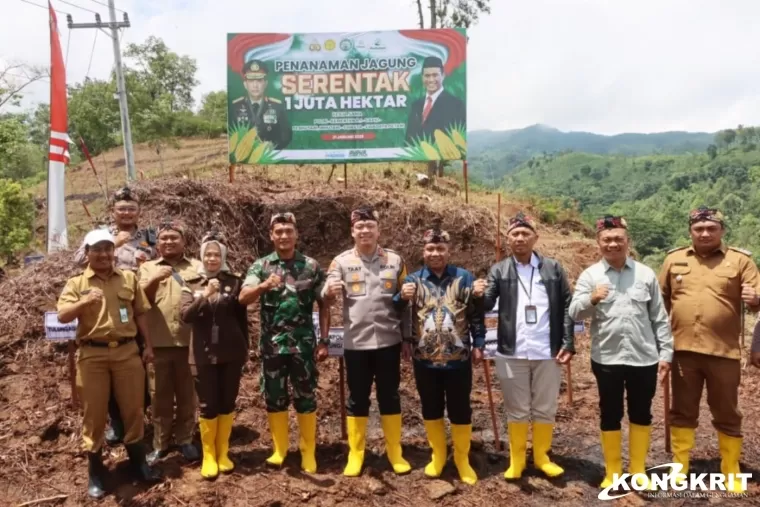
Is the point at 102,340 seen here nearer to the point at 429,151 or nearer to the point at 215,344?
the point at 215,344

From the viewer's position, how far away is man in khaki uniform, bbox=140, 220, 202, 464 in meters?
3.88

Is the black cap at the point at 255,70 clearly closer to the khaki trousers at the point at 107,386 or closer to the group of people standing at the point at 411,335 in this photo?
the group of people standing at the point at 411,335

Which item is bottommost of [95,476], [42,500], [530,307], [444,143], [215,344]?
[42,500]

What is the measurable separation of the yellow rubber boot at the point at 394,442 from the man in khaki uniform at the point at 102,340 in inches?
66.1

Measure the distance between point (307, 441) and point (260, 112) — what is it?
5419 millimetres

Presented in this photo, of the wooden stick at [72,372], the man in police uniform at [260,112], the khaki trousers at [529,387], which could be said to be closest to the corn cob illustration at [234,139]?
the man in police uniform at [260,112]

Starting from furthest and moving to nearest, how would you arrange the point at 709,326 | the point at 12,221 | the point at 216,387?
the point at 12,221, the point at 216,387, the point at 709,326

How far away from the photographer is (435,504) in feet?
11.8

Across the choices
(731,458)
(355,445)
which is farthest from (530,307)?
(731,458)

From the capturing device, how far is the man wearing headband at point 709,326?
3.57 m

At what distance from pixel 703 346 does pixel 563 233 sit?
7.56 m

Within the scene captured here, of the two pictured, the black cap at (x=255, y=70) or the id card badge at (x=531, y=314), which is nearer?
the id card badge at (x=531, y=314)

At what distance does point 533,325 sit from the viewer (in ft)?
12.1

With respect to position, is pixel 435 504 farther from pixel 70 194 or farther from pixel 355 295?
pixel 70 194
